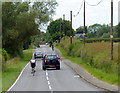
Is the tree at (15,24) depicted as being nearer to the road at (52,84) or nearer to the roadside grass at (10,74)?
the roadside grass at (10,74)

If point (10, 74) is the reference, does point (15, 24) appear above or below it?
above

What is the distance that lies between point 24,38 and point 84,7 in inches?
525

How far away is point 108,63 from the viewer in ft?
109

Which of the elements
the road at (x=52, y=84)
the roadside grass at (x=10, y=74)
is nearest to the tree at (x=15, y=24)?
the roadside grass at (x=10, y=74)

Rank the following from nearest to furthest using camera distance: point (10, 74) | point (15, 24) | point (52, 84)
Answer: point (52, 84) < point (10, 74) < point (15, 24)

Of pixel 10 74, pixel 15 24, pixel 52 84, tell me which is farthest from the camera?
pixel 15 24

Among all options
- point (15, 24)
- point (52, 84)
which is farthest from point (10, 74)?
point (15, 24)

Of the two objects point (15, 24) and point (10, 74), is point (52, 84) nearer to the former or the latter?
point (10, 74)

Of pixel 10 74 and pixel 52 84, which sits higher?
pixel 52 84

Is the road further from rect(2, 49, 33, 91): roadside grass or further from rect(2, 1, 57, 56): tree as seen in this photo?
rect(2, 1, 57, 56): tree

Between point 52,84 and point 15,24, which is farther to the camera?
point 15,24

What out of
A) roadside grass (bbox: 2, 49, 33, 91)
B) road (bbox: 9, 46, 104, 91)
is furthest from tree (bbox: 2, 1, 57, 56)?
road (bbox: 9, 46, 104, 91)

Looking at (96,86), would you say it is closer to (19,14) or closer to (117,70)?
(117,70)

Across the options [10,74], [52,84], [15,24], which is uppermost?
[15,24]
